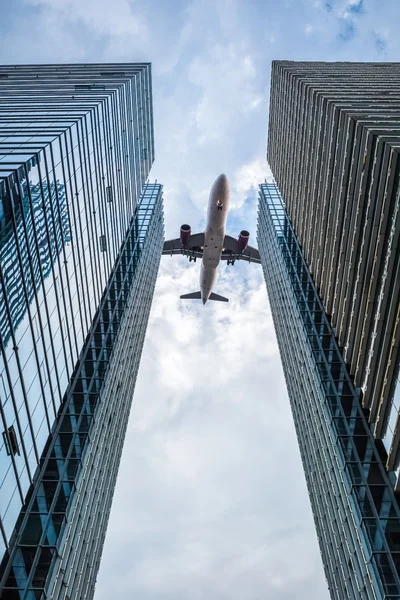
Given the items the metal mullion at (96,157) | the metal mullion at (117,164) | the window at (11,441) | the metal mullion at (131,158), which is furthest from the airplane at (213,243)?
the window at (11,441)

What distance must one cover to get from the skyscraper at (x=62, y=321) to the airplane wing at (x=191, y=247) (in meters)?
14.5

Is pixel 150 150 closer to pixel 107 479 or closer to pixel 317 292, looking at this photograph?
pixel 317 292

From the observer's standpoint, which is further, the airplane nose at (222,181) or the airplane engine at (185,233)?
the airplane engine at (185,233)

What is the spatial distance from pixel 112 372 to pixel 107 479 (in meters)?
8.35

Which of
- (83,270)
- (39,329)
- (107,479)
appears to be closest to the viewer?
(39,329)

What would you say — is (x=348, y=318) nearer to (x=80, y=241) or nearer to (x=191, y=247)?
(x=80, y=241)

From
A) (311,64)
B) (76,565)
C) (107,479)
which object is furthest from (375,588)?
(311,64)

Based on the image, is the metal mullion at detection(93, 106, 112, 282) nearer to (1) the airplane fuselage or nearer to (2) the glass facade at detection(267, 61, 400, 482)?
(1) the airplane fuselage

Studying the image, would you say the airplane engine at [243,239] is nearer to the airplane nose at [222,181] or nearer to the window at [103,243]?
the airplane nose at [222,181]

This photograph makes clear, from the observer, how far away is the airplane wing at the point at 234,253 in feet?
215

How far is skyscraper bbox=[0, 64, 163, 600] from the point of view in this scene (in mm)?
20594

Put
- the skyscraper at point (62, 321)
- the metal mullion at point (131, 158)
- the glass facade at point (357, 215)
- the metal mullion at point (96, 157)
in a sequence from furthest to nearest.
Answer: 1. the metal mullion at point (131, 158)
2. the metal mullion at point (96, 157)
3. the glass facade at point (357, 215)
4. the skyscraper at point (62, 321)

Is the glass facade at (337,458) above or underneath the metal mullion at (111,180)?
underneath

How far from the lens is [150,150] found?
66.1m
